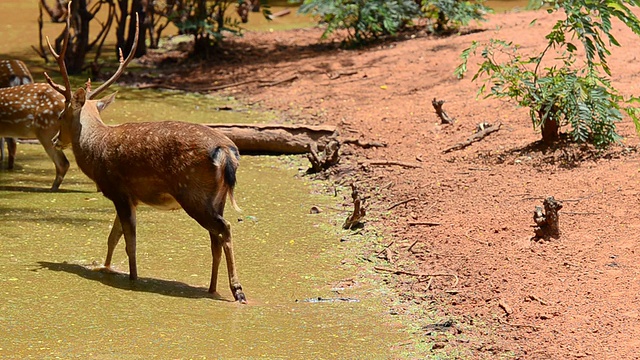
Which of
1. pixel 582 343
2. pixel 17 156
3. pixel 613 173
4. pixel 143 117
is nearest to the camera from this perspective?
pixel 582 343

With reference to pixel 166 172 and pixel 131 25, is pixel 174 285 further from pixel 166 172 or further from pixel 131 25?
pixel 131 25

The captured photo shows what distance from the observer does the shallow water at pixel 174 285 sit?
565 centimetres

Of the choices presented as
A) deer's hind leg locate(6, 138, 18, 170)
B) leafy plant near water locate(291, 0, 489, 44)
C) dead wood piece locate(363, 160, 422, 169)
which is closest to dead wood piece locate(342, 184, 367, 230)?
dead wood piece locate(363, 160, 422, 169)

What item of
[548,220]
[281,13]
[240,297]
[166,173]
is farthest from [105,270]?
[281,13]

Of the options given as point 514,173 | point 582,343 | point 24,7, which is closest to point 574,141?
point 514,173

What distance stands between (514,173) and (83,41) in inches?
302

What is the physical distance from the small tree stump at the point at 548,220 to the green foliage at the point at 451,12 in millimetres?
7838

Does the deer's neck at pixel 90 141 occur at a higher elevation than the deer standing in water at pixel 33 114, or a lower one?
higher

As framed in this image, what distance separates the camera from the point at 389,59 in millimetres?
13734

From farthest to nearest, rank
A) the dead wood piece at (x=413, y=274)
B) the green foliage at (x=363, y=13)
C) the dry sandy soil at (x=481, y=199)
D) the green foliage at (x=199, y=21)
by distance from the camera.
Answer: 1. the green foliage at (x=199, y=21)
2. the green foliage at (x=363, y=13)
3. the dead wood piece at (x=413, y=274)
4. the dry sandy soil at (x=481, y=199)

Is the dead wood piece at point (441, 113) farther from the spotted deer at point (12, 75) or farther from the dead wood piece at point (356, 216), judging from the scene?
the spotted deer at point (12, 75)

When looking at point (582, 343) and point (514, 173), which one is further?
point (514, 173)

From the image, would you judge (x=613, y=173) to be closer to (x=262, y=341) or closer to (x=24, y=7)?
(x=262, y=341)

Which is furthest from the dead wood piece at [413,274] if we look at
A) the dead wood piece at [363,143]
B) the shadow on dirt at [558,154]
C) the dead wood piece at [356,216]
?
the dead wood piece at [363,143]
